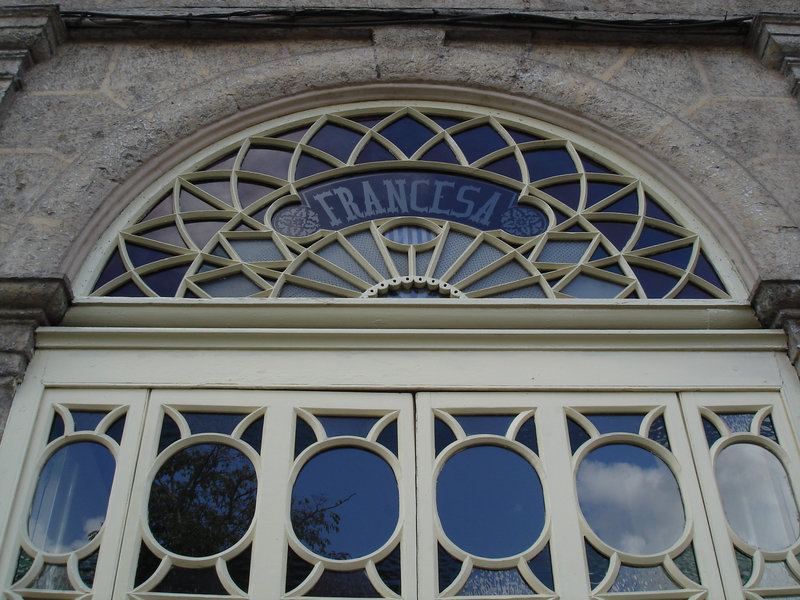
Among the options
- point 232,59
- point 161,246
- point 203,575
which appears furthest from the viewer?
point 232,59

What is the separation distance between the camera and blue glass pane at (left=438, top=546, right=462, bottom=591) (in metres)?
3.35

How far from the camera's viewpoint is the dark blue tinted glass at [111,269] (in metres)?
4.40

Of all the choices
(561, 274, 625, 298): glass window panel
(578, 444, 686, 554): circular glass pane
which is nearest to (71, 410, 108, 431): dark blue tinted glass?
(578, 444, 686, 554): circular glass pane

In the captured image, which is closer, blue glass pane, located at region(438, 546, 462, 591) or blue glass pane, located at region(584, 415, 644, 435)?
blue glass pane, located at region(438, 546, 462, 591)

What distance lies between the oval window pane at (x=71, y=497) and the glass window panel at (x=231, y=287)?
3.10 ft

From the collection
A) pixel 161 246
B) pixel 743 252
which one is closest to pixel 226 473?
pixel 161 246

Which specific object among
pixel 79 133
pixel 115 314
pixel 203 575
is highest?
pixel 79 133

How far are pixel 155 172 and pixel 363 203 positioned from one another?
1.06 metres

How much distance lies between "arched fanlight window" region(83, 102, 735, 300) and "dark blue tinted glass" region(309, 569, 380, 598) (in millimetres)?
1377

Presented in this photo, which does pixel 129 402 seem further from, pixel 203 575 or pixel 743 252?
pixel 743 252

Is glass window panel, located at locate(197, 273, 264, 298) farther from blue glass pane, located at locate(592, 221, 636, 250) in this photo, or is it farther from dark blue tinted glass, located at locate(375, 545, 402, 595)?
blue glass pane, located at locate(592, 221, 636, 250)

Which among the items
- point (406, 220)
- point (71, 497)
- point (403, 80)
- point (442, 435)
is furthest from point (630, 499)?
point (403, 80)

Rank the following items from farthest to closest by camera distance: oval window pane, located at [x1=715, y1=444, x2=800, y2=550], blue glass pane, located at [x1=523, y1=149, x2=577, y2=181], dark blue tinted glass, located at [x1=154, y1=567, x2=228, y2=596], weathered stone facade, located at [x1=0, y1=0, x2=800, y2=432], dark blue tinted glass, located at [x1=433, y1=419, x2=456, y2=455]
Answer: blue glass pane, located at [x1=523, y1=149, x2=577, y2=181]
weathered stone facade, located at [x1=0, y1=0, x2=800, y2=432]
dark blue tinted glass, located at [x1=433, y1=419, x2=456, y2=455]
oval window pane, located at [x1=715, y1=444, x2=800, y2=550]
dark blue tinted glass, located at [x1=154, y1=567, x2=228, y2=596]

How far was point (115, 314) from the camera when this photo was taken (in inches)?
165
